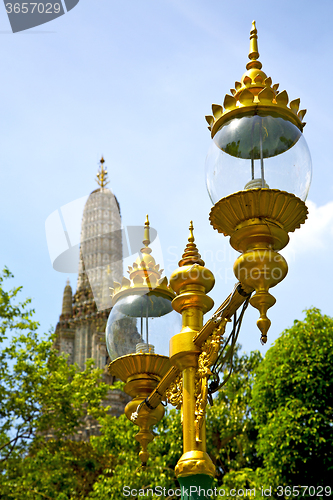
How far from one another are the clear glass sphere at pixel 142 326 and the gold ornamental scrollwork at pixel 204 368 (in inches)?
31.9

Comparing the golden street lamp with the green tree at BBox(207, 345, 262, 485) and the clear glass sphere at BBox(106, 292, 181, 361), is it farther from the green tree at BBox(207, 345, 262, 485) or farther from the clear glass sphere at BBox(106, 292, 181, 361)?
the green tree at BBox(207, 345, 262, 485)

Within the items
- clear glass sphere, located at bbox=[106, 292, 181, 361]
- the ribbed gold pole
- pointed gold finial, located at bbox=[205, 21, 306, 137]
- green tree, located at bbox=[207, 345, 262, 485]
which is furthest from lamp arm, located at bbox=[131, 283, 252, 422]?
green tree, located at bbox=[207, 345, 262, 485]

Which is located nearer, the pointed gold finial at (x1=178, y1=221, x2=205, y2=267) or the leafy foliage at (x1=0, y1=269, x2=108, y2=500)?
the pointed gold finial at (x1=178, y1=221, x2=205, y2=267)

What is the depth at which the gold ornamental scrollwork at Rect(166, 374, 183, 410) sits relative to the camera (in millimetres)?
4141

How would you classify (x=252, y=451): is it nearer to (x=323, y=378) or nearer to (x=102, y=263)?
(x=323, y=378)

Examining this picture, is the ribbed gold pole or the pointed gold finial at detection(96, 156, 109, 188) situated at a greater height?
the pointed gold finial at detection(96, 156, 109, 188)

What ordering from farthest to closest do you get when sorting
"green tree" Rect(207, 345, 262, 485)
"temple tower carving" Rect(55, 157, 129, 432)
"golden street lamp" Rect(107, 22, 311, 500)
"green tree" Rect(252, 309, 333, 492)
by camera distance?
"temple tower carving" Rect(55, 157, 129, 432) < "green tree" Rect(207, 345, 262, 485) < "green tree" Rect(252, 309, 333, 492) < "golden street lamp" Rect(107, 22, 311, 500)

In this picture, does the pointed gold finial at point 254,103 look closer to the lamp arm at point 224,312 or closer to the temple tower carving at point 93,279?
the lamp arm at point 224,312

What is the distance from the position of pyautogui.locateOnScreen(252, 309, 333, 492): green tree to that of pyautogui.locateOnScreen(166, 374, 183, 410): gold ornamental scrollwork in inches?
401

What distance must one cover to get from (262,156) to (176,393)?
1.70m

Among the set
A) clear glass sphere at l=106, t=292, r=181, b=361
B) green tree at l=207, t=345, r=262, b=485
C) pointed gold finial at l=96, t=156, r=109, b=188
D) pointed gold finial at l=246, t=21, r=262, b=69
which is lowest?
clear glass sphere at l=106, t=292, r=181, b=361

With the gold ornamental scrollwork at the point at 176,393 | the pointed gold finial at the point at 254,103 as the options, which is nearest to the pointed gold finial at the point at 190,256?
the gold ornamental scrollwork at the point at 176,393

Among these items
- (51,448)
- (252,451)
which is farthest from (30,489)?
(252,451)

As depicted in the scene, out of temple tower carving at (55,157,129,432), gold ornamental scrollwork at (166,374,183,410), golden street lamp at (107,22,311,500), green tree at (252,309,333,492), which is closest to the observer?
golden street lamp at (107,22,311,500)
